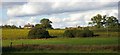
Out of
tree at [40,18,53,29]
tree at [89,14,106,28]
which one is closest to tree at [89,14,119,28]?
tree at [89,14,106,28]

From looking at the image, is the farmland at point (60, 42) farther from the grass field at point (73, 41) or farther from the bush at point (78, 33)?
the bush at point (78, 33)

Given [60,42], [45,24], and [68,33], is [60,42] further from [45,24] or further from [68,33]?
[45,24]

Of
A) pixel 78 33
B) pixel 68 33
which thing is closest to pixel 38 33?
pixel 68 33

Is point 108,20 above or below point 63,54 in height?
above

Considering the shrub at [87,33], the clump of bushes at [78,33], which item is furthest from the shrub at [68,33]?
the shrub at [87,33]

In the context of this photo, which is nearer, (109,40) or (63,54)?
(63,54)

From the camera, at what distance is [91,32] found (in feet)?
43.1

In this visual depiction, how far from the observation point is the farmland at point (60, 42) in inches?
488

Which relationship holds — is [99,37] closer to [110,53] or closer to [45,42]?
[110,53]

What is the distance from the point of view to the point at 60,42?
41.8 feet

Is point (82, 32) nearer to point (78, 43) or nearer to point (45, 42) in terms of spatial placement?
point (78, 43)

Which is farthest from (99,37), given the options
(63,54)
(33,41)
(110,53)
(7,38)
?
(7,38)

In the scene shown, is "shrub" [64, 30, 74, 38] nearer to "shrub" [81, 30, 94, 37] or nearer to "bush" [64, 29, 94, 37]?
"bush" [64, 29, 94, 37]

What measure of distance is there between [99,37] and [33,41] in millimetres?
3070
